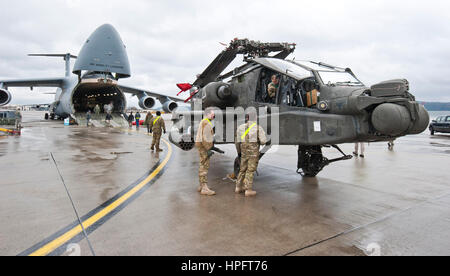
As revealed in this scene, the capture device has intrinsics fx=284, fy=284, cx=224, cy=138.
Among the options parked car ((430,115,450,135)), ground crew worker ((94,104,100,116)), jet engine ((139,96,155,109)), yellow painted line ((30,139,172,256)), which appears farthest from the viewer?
→ ground crew worker ((94,104,100,116))

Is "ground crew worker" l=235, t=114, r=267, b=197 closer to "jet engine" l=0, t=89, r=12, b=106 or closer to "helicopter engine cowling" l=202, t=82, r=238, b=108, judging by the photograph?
"helicopter engine cowling" l=202, t=82, r=238, b=108

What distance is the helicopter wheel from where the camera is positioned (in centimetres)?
628

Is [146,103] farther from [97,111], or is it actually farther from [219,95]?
[219,95]

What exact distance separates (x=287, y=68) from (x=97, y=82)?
63.6 feet

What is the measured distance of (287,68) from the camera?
5.30 metres

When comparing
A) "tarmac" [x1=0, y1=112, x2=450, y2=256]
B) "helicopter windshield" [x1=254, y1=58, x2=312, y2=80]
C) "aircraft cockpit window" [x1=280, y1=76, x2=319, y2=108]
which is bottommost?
"tarmac" [x1=0, y1=112, x2=450, y2=256]

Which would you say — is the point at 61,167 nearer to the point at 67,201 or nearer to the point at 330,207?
the point at 67,201

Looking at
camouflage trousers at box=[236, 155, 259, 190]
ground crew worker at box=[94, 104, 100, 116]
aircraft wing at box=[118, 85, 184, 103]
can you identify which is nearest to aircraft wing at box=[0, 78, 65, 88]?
ground crew worker at box=[94, 104, 100, 116]

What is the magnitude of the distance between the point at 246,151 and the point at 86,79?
20.2m

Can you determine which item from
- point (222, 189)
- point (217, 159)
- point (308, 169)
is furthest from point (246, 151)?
point (217, 159)

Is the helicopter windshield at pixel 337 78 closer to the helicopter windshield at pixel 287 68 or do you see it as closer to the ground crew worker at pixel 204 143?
the helicopter windshield at pixel 287 68

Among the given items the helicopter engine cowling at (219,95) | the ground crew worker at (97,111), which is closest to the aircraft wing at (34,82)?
the ground crew worker at (97,111)

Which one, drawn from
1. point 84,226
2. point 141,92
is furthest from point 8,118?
point 84,226

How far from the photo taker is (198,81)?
27.4 feet
